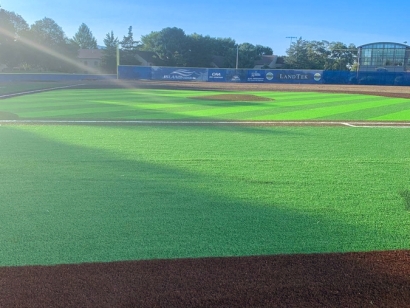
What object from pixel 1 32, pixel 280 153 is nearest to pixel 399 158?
pixel 280 153

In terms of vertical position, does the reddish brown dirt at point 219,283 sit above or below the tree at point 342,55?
below

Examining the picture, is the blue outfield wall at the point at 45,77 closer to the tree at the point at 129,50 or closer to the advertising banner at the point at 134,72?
the advertising banner at the point at 134,72

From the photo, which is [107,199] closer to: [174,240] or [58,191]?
[58,191]

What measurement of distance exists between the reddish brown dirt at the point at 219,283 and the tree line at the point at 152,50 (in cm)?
6544

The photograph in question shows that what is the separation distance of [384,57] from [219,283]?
8216 centimetres

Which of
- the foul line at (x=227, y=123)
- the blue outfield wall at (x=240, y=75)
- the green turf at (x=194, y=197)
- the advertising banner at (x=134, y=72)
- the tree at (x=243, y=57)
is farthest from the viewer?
the tree at (x=243, y=57)

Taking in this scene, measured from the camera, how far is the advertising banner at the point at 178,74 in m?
50.0

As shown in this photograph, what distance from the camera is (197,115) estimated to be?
16.8 metres

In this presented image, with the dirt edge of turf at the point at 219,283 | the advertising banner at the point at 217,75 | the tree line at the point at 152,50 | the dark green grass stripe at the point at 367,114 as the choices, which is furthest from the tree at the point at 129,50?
the dirt edge of turf at the point at 219,283

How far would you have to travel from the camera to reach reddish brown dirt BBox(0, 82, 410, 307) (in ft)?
11.8

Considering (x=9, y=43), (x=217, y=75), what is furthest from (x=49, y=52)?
(x=217, y=75)

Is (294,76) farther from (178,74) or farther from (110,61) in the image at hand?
(110,61)

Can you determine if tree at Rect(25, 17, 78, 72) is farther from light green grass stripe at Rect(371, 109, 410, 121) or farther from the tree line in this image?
light green grass stripe at Rect(371, 109, 410, 121)

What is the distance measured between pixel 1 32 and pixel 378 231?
7231 cm
